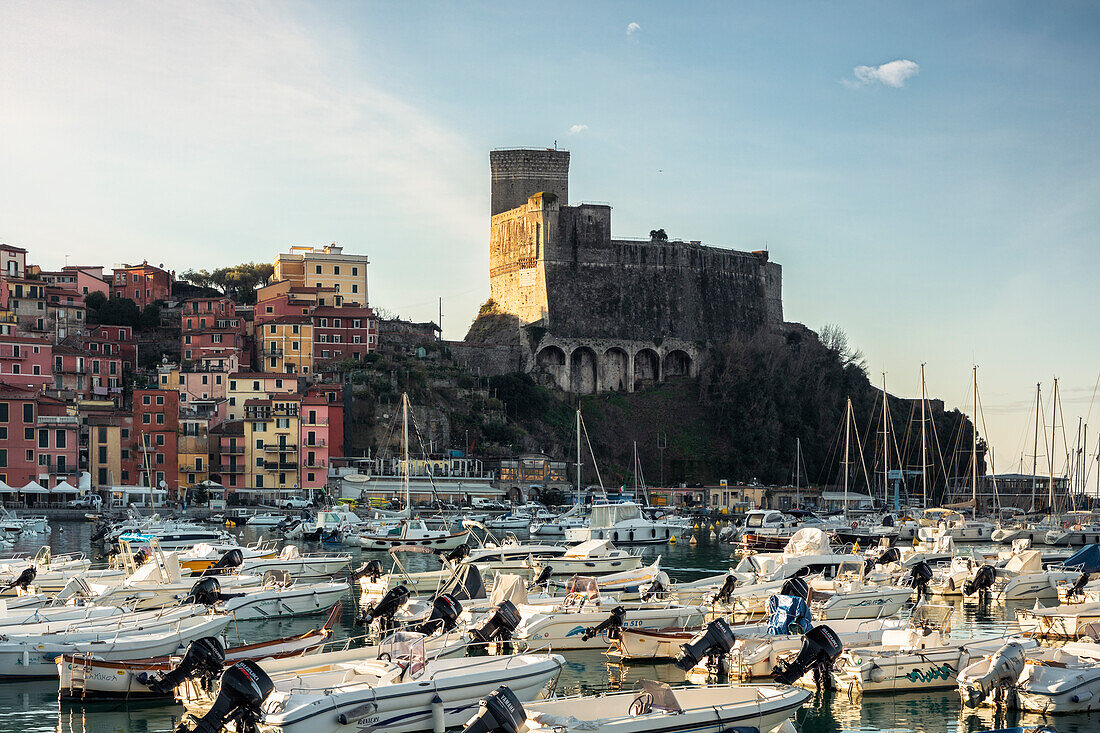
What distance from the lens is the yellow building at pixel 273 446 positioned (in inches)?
3209

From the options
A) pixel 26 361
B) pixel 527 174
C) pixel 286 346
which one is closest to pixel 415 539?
pixel 286 346

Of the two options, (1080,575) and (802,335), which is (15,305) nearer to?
(802,335)

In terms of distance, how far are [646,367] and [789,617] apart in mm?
79070

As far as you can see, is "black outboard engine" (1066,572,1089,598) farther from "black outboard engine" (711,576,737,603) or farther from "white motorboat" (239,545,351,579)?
"white motorboat" (239,545,351,579)

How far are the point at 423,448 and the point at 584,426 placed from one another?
46.7 feet

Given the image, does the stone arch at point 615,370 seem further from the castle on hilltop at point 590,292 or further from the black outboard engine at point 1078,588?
the black outboard engine at point 1078,588

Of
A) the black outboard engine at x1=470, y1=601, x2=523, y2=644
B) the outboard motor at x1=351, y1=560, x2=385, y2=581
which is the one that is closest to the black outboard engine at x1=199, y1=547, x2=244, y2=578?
the outboard motor at x1=351, y1=560, x2=385, y2=581

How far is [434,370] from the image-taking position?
9312 cm

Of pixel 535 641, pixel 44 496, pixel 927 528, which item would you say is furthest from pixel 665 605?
pixel 44 496

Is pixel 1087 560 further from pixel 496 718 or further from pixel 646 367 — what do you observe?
pixel 646 367

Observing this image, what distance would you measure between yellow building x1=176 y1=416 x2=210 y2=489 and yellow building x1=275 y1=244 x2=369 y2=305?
18.5m

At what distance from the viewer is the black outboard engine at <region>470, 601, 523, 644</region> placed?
2427 centimetres

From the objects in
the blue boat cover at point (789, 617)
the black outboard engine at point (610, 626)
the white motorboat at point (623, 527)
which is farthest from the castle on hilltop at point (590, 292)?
the blue boat cover at point (789, 617)

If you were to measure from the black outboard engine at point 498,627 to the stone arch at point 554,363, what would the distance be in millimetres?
76017
